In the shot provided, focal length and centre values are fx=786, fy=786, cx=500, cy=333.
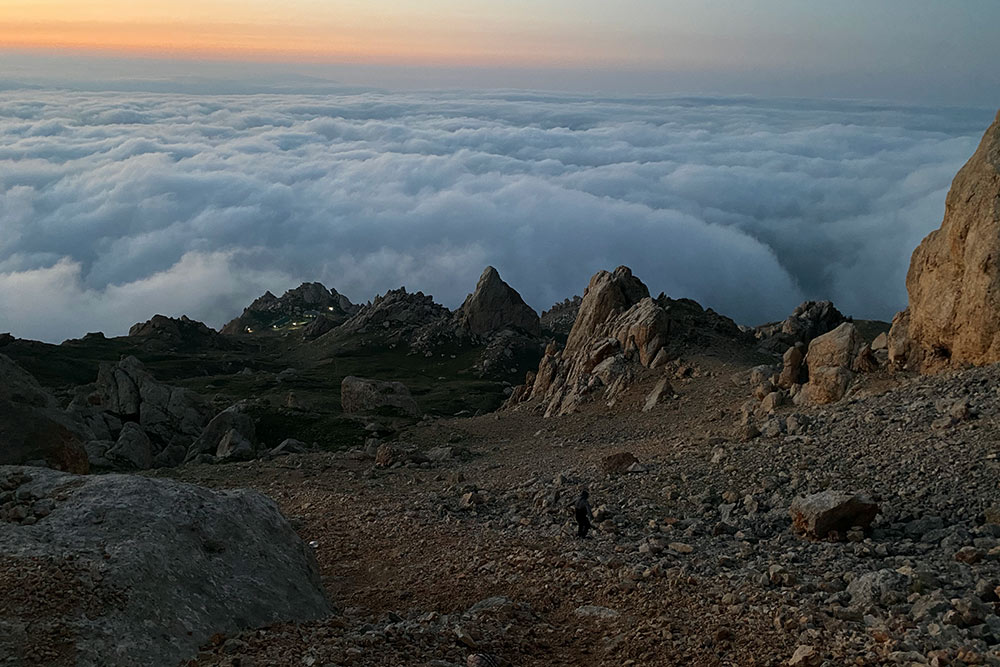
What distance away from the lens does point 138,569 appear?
12242 mm

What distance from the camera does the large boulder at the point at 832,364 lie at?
3070 centimetres

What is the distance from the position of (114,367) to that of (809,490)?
61641 millimetres

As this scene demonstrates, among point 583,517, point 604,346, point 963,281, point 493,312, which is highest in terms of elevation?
point 963,281

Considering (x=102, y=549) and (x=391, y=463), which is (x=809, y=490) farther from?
(x=391, y=463)

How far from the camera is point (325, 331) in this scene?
14800 cm

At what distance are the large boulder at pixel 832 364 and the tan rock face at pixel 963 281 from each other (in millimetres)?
1818

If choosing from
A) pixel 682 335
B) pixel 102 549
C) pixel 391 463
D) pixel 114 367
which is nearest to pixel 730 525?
pixel 102 549

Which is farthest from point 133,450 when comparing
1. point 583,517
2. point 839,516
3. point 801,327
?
point 801,327

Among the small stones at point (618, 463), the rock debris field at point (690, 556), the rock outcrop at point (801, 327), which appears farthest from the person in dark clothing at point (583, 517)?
the rock outcrop at point (801, 327)

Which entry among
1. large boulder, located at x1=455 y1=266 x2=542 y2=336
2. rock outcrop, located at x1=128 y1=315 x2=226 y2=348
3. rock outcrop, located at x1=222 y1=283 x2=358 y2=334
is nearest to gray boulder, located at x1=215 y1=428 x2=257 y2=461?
large boulder, located at x1=455 y1=266 x2=542 y2=336

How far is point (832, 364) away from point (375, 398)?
42.5 meters

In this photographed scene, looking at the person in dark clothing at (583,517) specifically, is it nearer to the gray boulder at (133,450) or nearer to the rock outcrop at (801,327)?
the rock outcrop at (801,327)

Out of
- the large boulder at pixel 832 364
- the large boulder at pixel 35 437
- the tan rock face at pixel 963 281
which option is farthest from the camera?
the large boulder at pixel 832 364

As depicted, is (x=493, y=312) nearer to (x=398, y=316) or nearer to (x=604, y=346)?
Result: (x=398, y=316)
